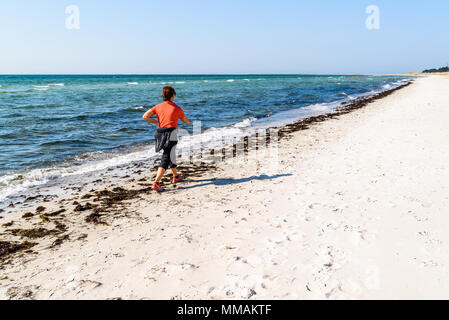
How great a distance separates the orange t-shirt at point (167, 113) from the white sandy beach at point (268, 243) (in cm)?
156

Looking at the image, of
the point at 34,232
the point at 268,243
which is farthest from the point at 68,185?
the point at 268,243

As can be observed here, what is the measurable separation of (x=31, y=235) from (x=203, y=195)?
3151mm

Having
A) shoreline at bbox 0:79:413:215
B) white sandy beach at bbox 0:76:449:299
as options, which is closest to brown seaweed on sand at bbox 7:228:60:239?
white sandy beach at bbox 0:76:449:299

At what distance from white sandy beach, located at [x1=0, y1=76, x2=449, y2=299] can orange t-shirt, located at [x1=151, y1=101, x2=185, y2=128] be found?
1.56m

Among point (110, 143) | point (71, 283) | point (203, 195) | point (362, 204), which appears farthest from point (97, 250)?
point (110, 143)

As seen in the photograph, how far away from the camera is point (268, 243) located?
390cm

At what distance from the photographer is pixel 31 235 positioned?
468 cm

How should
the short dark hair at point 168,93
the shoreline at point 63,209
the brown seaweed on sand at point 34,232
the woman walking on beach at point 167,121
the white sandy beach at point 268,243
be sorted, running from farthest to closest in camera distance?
the woman walking on beach at point 167,121
the short dark hair at point 168,93
the brown seaweed on sand at point 34,232
the shoreline at point 63,209
the white sandy beach at point 268,243

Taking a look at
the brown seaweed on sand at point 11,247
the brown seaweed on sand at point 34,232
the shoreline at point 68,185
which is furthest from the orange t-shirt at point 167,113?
the brown seaweed on sand at point 11,247

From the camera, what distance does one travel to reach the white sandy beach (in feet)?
10.0

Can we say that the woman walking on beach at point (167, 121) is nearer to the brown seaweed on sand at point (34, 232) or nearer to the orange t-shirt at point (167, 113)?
the orange t-shirt at point (167, 113)

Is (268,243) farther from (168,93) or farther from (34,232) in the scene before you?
(34,232)

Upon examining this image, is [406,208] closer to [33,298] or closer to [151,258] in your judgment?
[151,258]

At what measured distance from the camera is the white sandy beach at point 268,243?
3061mm
